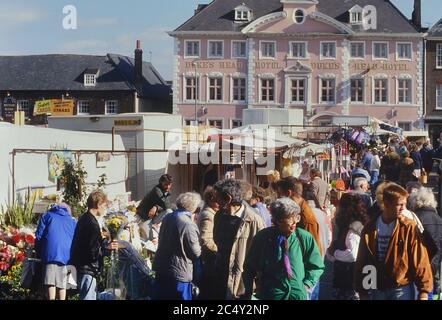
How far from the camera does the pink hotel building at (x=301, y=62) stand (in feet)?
155

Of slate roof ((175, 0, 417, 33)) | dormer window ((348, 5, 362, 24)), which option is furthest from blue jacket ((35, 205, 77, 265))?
dormer window ((348, 5, 362, 24))

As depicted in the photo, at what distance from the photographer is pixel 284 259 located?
6672mm

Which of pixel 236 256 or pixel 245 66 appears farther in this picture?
pixel 245 66

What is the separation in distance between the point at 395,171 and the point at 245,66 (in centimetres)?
3070

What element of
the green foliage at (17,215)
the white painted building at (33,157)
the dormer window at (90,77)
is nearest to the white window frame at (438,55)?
the dormer window at (90,77)

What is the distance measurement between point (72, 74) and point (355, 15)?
16200 millimetres

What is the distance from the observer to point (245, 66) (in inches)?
1909

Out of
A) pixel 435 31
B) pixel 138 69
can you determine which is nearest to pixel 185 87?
pixel 138 69

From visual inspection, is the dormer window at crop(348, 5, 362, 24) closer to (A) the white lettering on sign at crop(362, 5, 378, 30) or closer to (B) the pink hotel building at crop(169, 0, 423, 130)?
(B) the pink hotel building at crop(169, 0, 423, 130)

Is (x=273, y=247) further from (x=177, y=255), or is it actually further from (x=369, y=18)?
(x=369, y=18)

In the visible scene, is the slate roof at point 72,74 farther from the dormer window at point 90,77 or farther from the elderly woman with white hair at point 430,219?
the elderly woman with white hair at point 430,219
